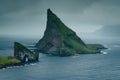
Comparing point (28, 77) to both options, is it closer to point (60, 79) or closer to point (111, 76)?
point (60, 79)

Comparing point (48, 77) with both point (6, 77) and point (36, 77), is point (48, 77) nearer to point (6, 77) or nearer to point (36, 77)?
point (36, 77)

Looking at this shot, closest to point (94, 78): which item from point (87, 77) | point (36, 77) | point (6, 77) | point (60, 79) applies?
point (87, 77)

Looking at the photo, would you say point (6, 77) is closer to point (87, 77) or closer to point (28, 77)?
point (28, 77)

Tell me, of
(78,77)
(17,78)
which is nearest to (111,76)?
(78,77)

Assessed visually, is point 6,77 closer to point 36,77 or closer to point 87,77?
point 36,77

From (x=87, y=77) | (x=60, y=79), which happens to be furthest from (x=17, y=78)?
(x=87, y=77)
